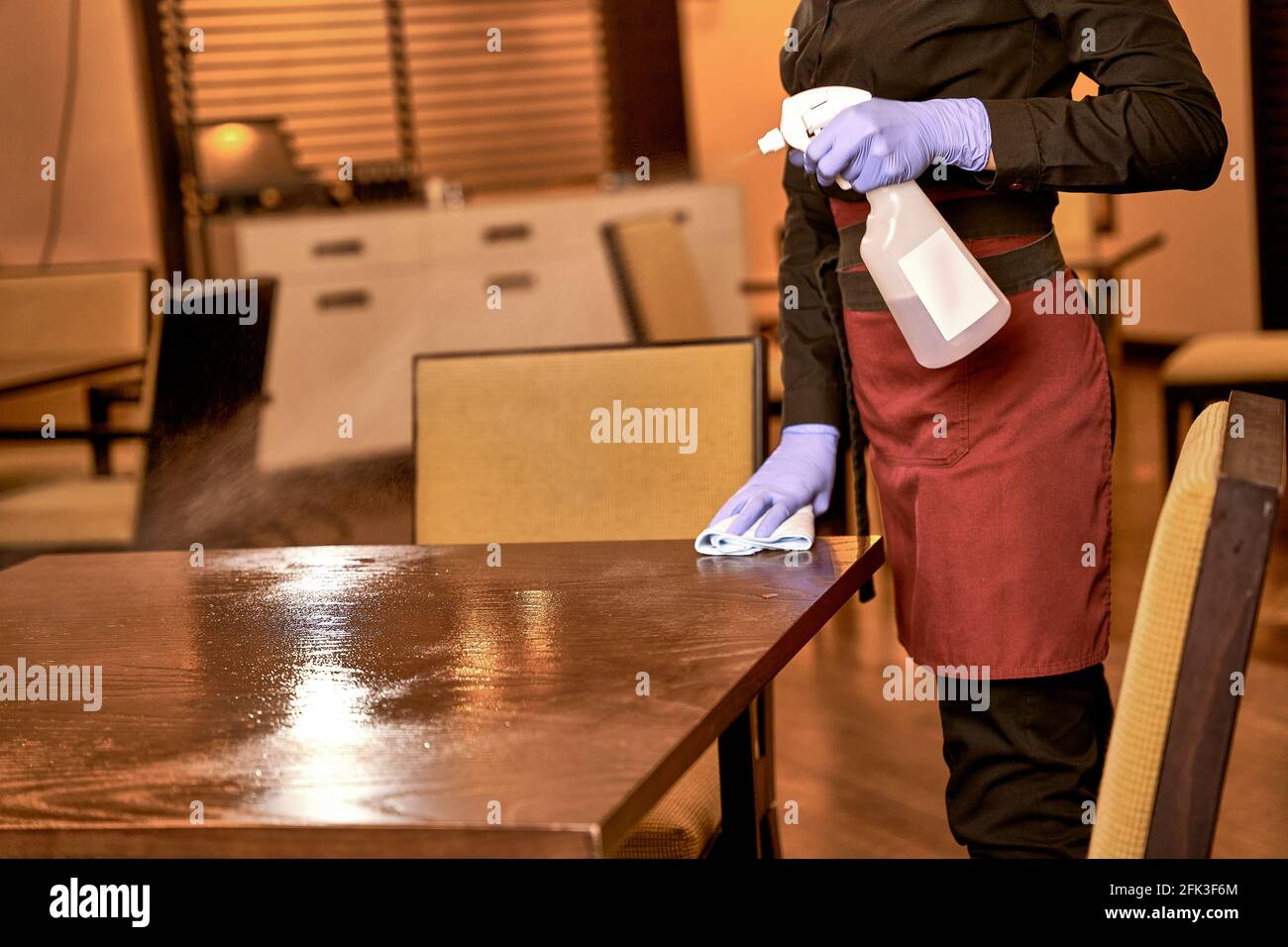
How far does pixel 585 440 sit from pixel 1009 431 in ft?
1.92

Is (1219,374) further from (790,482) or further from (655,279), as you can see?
(790,482)

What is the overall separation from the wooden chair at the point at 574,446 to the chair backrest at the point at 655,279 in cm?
112

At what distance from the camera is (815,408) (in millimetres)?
1450

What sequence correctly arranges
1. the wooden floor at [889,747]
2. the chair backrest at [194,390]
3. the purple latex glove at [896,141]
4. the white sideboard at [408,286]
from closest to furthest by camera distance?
the purple latex glove at [896,141]
the wooden floor at [889,747]
the chair backrest at [194,390]
the white sideboard at [408,286]

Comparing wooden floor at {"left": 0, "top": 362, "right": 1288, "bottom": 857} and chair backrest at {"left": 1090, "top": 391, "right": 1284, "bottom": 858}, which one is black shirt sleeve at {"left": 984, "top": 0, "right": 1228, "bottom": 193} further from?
wooden floor at {"left": 0, "top": 362, "right": 1288, "bottom": 857}

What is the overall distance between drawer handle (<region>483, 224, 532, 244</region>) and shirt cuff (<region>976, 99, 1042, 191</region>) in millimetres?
3507

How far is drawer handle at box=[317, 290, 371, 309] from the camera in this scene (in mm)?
4414

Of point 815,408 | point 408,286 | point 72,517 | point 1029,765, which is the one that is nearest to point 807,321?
point 815,408

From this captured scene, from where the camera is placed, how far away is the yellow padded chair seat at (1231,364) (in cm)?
333

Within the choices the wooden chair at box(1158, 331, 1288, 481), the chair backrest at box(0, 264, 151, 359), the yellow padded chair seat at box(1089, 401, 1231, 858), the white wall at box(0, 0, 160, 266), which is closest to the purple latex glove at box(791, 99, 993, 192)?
the yellow padded chair seat at box(1089, 401, 1231, 858)

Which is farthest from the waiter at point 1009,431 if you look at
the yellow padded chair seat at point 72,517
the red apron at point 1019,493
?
the yellow padded chair seat at point 72,517

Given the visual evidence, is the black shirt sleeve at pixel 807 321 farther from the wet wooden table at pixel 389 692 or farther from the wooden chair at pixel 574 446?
the wet wooden table at pixel 389 692

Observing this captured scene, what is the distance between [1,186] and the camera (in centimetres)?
472
